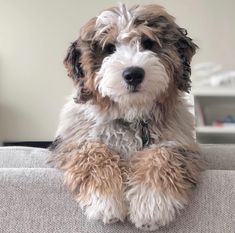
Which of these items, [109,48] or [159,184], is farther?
[109,48]

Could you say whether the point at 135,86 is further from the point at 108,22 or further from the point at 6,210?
the point at 6,210

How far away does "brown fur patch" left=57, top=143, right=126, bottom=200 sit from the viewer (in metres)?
1.26

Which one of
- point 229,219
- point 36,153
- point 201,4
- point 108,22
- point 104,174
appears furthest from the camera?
point 201,4

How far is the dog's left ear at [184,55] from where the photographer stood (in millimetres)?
1466

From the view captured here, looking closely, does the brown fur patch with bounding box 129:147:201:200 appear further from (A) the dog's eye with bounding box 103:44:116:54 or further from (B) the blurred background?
(B) the blurred background

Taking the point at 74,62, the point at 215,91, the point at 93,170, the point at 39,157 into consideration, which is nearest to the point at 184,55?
the point at 74,62

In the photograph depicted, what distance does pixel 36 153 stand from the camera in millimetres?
1639

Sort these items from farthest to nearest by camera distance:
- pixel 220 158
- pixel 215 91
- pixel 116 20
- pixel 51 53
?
pixel 51 53
pixel 215 91
pixel 220 158
pixel 116 20

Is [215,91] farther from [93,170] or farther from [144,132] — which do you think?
[93,170]

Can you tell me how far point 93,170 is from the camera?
1331mm

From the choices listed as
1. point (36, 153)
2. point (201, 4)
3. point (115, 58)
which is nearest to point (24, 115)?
point (201, 4)

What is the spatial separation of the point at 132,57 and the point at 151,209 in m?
0.42

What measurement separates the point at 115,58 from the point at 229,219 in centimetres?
51

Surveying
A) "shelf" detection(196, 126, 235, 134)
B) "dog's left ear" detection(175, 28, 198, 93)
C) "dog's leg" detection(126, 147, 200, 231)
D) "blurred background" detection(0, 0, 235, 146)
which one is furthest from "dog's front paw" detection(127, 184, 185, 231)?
"blurred background" detection(0, 0, 235, 146)
